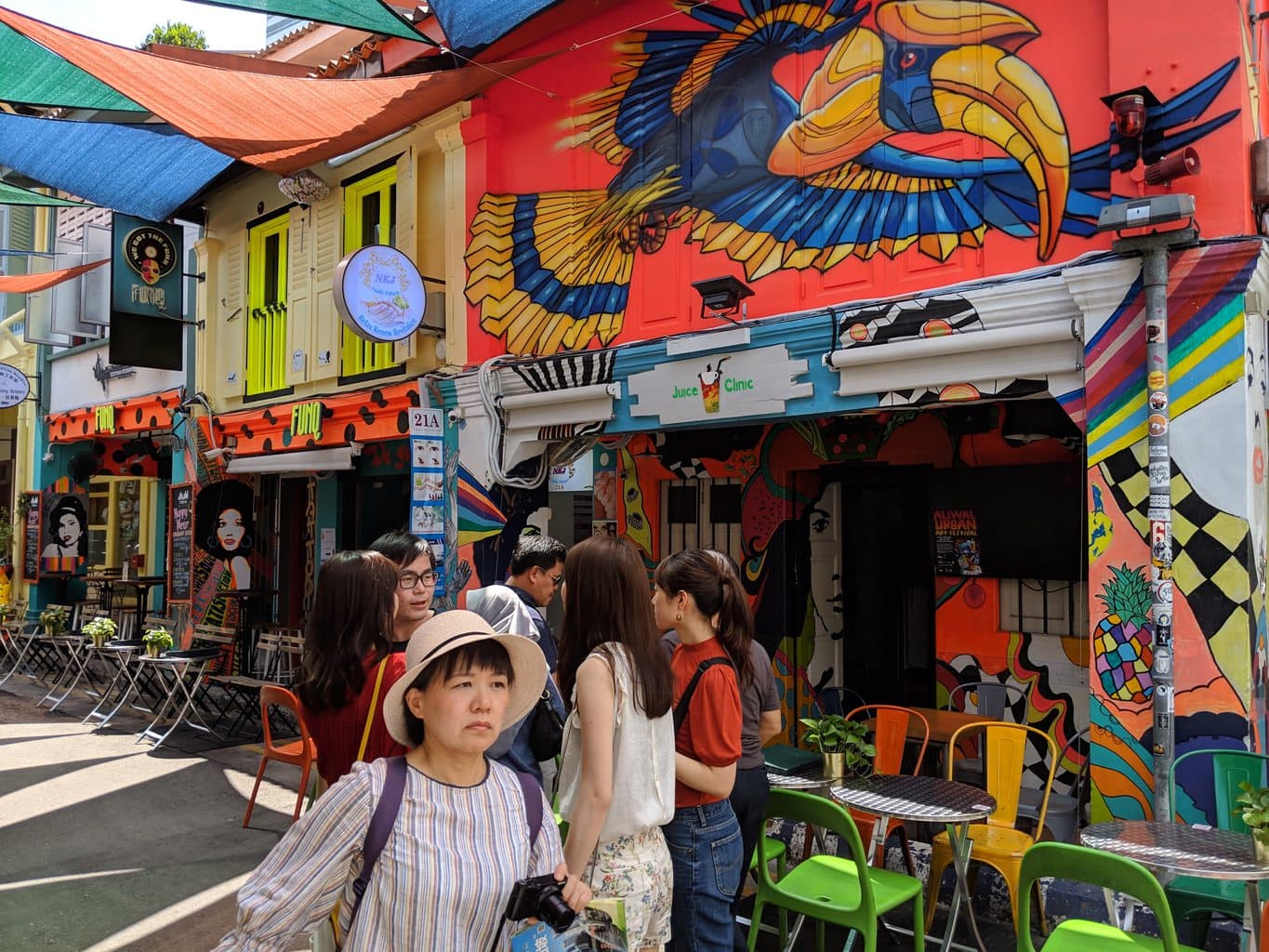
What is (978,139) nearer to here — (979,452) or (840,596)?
(979,452)

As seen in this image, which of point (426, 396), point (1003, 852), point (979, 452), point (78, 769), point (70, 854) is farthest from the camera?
point (426, 396)

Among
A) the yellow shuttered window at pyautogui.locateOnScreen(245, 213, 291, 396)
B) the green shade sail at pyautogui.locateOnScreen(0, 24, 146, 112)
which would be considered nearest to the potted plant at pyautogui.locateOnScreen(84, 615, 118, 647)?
the yellow shuttered window at pyautogui.locateOnScreen(245, 213, 291, 396)

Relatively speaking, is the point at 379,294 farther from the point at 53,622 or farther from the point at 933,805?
the point at 53,622

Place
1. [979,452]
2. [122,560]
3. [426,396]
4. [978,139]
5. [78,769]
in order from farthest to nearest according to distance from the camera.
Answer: [122,560], [426,396], [78,769], [979,452], [978,139]

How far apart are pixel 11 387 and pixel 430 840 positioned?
1476 cm

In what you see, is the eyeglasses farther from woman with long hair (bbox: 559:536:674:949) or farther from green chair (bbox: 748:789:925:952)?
green chair (bbox: 748:789:925:952)

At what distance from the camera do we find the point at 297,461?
32.0ft

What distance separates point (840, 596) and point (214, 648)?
19.3 feet

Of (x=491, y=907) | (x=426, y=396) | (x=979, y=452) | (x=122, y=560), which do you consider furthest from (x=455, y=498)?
(x=122, y=560)

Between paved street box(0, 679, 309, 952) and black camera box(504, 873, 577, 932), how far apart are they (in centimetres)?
318

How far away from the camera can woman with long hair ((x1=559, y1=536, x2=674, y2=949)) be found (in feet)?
8.51

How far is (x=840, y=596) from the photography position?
8.15 m

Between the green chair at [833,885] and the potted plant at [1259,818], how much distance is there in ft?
3.95

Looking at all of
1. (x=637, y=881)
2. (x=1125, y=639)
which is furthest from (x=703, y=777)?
(x=1125, y=639)
